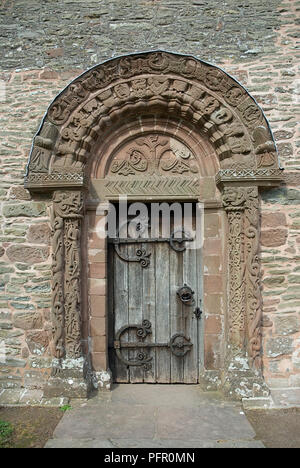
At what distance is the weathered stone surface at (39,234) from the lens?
448 centimetres

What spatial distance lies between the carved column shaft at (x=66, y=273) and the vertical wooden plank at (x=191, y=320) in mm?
1345

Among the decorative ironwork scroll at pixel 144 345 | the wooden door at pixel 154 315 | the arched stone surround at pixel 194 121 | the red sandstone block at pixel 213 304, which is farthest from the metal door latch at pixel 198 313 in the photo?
the arched stone surround at pixel 194 121

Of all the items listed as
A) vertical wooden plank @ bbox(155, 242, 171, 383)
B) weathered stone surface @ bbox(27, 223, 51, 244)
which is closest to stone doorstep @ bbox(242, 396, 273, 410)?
vertical wooden plank @ bbox(155, 242, 171, 383)

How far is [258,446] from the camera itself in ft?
10.8

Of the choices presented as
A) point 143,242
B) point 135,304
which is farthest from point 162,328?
point 143,242

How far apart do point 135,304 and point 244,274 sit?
1.42 meters

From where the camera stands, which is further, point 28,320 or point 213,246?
point 213,246

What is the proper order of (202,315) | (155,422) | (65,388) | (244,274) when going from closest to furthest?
(155,422), (65,388), (244,274), (202,315)

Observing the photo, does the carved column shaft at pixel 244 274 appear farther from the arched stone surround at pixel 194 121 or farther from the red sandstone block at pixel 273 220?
the red sandstone block at pixel 273 220

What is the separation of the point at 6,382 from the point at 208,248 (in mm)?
2913

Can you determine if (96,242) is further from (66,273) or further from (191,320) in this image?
(191,320)

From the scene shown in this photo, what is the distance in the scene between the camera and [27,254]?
4484mm

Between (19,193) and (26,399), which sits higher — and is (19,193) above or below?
above

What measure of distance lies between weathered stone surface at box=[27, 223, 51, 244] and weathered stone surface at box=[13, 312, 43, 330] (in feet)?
2.85
